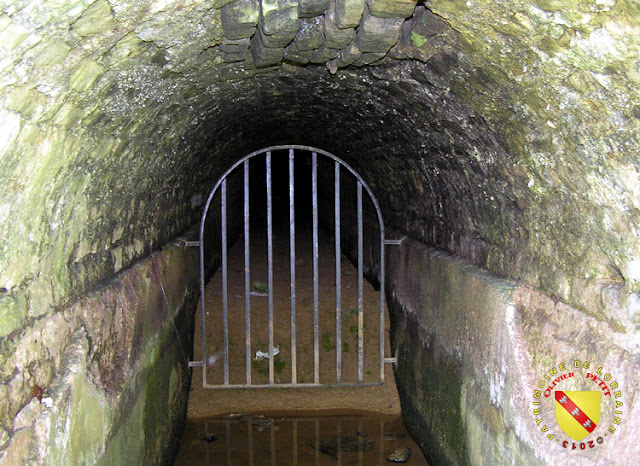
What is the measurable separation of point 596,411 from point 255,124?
4203 millimetres

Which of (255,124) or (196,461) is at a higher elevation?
(255,124)

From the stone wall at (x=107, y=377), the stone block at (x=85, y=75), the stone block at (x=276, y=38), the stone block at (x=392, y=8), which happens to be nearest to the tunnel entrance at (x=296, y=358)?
the stone wall at (x=107, y=377)

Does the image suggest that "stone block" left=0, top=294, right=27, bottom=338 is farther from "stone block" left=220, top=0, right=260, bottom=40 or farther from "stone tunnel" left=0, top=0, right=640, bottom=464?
"stone block" left=220, top=0, right=260, bottom=40

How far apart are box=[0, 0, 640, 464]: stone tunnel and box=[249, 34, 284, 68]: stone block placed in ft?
0.07

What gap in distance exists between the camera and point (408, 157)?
4.52 meters

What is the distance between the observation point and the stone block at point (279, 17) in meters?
2.31

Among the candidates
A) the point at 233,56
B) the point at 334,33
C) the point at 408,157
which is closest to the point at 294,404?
the point at 408,157

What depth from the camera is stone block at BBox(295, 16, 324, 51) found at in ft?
8.61

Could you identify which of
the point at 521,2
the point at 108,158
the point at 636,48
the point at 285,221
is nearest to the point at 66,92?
the point at 108,158

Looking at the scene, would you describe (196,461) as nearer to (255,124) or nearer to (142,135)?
(142,135)

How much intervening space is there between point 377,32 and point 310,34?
0.35m

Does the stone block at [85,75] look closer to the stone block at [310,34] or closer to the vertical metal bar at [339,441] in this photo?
the stone block at [310,34]

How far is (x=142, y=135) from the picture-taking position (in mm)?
3154

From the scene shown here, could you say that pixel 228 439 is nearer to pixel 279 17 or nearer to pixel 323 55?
pixel 323 55
